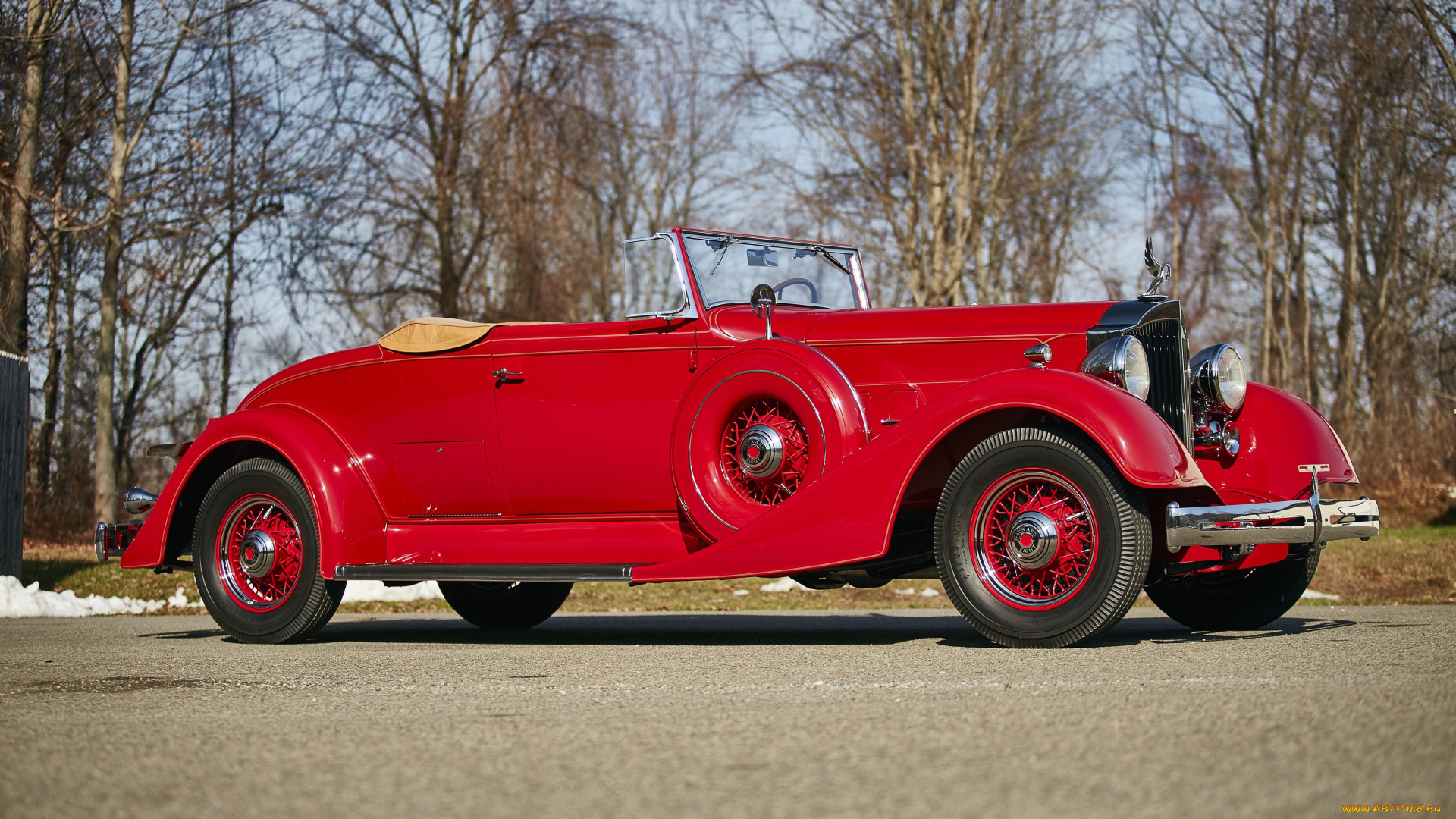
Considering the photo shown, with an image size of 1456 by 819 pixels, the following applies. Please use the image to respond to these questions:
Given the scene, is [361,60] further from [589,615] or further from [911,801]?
[911,801]

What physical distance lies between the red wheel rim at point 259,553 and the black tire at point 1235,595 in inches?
169

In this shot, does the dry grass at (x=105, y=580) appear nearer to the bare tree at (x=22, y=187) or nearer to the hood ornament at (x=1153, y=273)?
the bare tree at (x=22, y=187)

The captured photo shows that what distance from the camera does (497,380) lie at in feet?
21.6

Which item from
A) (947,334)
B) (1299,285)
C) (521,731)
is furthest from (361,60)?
(1299,285)

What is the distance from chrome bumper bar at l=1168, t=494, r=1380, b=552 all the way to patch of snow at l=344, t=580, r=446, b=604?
6.59m

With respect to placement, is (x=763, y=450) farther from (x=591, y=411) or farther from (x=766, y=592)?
(x=766, y=592)

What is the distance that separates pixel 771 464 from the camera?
Answer: 5.83 metres

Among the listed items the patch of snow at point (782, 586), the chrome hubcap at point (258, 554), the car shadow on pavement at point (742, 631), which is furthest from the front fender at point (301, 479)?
the patch of snow at point (782, 586)

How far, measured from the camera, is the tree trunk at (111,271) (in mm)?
16812

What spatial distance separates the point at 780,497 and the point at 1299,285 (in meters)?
25.2

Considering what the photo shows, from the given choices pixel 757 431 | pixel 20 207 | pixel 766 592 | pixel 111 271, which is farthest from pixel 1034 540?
pixel 111 271

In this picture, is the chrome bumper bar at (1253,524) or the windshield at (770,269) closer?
the chrome bumper bar at (1253,524)

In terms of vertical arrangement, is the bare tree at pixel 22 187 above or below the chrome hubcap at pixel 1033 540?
above

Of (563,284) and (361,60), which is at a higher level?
(361,60)
